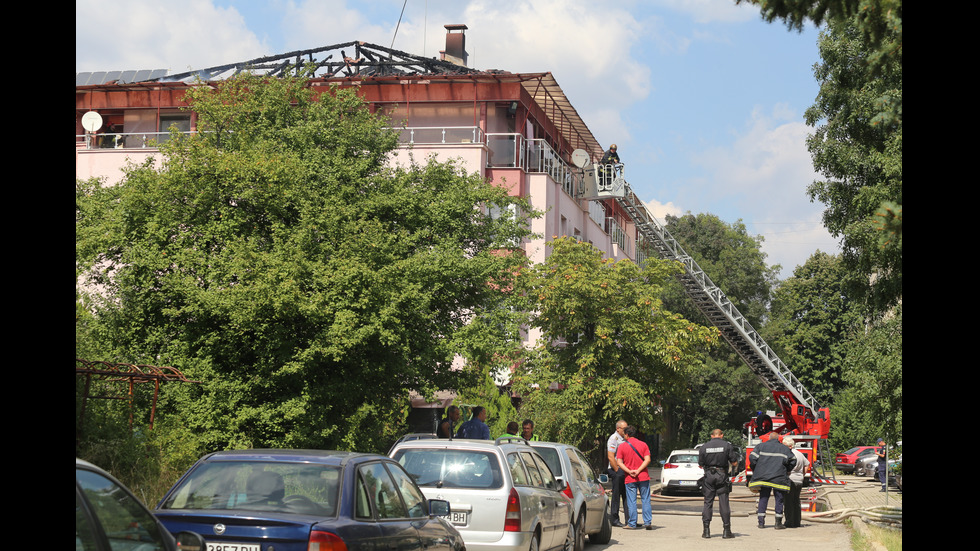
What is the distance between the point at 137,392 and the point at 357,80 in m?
22.5

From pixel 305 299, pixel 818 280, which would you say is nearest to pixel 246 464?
pixel 305 299

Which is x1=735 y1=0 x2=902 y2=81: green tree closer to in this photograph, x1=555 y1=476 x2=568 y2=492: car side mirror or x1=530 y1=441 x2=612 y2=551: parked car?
x1=555 y1=476 x2=568 y2=492: car side mirror

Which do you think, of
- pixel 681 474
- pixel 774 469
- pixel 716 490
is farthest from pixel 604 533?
pixel 681 474

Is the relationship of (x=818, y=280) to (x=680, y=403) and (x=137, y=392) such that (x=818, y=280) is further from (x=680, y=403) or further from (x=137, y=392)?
(x=137, y=392)

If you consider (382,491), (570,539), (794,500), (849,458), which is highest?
(382,491)

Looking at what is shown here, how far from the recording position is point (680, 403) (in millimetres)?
64312

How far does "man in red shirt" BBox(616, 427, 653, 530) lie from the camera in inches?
766

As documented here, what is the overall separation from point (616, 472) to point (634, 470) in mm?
1916

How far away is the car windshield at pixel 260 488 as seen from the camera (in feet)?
25.2

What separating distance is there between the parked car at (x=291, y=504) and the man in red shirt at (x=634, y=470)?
11090 mm

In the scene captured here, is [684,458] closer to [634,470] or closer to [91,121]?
[634,470]

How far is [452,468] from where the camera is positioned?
39.7 feet

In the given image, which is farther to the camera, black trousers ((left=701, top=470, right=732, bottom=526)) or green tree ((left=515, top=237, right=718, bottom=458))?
green tree ((left=515, top=237, right=718, bottom=458))

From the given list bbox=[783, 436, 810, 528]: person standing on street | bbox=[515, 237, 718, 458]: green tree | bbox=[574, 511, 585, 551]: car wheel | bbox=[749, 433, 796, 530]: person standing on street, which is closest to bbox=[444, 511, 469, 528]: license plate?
bbox=[574, 511, 585, 551]: car wheel
